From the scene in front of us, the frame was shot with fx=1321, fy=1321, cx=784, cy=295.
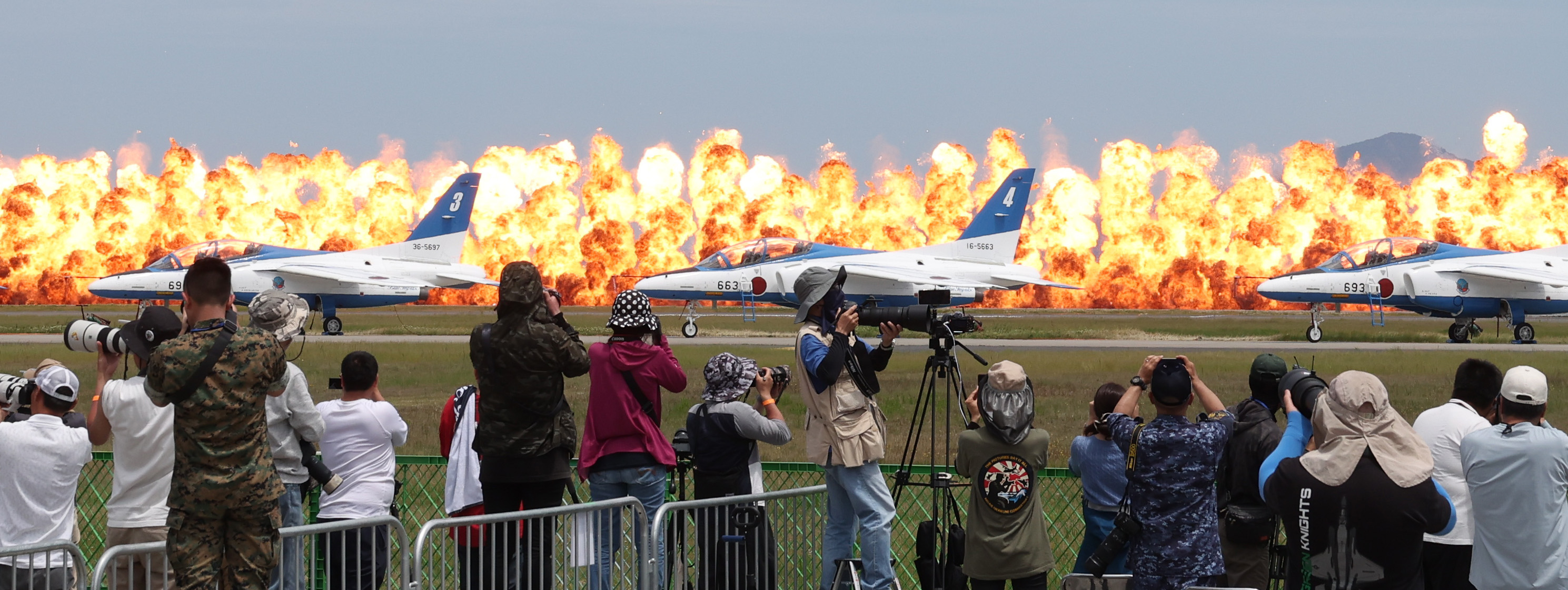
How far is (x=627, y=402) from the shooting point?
24.3 ft

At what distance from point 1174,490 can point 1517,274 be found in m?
40.0

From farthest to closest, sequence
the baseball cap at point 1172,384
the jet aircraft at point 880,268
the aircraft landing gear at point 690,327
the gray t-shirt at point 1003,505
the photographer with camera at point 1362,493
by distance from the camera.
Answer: the jet aircraft at point 880,268, the aircraft landing gear at point 690,327, the gray t-shirt at point 1003,505, the baseball cap at point 1172,384, the photographer with camera at point 1362,493

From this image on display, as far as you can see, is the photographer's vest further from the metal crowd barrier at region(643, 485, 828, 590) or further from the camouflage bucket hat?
the camouflage bucket hat

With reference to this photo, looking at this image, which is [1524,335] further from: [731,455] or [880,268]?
[731,455]

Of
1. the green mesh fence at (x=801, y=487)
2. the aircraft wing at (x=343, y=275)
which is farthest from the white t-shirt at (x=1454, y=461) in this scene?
the aircraft wing at (x=343, y=275)

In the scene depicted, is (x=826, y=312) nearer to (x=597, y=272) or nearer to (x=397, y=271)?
(x=397, y=271)

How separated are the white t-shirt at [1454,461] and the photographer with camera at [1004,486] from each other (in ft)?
5.88

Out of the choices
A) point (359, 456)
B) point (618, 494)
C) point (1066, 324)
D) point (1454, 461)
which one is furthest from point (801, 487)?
point (1066, 324)

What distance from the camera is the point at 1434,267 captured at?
4084cm

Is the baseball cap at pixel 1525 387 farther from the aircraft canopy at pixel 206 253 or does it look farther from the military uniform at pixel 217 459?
the aircraft canopy at pixel 206 253

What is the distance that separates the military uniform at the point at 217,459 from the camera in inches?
210


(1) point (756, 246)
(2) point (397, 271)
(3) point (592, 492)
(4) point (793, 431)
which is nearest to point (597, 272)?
(2) point (397, 271)

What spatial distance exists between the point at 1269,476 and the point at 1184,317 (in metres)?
61.9

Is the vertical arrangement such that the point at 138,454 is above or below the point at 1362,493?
above
